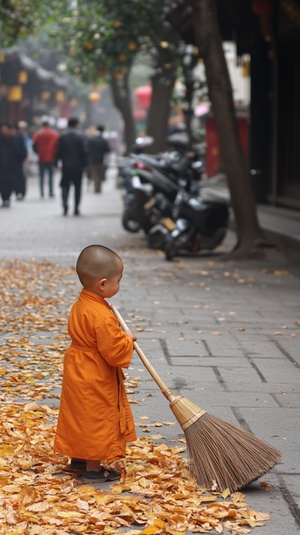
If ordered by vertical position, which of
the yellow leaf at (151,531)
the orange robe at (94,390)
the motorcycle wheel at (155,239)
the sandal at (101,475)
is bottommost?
the motorcycle wheel at (155,239)

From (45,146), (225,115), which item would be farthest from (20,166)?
(225,115)

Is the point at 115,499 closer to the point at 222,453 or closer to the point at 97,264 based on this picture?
the point at 222,453

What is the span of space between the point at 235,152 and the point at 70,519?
9245 mm

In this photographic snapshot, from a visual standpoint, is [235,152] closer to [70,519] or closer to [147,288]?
[147,288]

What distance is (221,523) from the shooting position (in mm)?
4051

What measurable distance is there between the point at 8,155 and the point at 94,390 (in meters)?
19.4

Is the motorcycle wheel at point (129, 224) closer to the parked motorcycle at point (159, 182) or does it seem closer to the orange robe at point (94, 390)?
the parked motorcycle at point (159, 182)

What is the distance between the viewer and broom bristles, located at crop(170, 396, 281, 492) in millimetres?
4434

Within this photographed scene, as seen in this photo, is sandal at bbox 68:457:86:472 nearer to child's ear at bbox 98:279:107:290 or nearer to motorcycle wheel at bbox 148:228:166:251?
child's ear at bbox 98:279:107:290

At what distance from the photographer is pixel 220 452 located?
4.49m

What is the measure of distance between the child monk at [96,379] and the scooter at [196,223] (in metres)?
8.73

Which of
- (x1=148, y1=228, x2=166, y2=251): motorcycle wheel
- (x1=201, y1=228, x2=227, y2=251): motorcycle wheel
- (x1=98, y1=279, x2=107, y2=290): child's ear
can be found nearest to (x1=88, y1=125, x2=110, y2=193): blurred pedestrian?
(x1=148, y1=228, x2=166, y2=251): motorcycle wheel

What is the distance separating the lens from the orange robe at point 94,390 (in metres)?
4.51

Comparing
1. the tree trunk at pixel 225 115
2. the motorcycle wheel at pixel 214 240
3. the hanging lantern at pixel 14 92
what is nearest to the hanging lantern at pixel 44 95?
the hanging lantern at pixel 14 92
